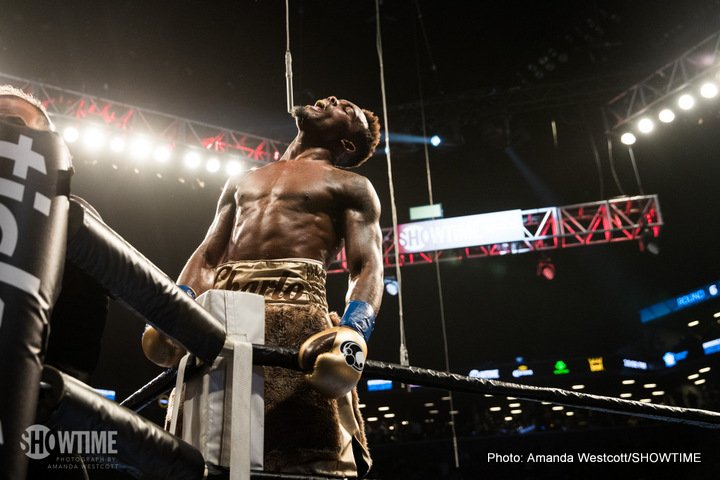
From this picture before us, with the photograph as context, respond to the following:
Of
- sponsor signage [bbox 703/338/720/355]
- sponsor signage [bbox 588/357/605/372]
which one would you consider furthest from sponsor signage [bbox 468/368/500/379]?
sponsor signage [bbox 703/338/720/355]

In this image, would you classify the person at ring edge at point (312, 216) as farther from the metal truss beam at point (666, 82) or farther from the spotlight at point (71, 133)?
the metal truss beam at point (666, 82)

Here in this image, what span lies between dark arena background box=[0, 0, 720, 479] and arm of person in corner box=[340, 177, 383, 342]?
161cm

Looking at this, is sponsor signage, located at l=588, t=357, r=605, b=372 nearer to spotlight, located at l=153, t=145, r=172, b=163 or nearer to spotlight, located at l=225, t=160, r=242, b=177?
spotlight, located at l=225, t=160, r=242, b=177

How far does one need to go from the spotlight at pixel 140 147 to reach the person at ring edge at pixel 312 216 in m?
5.73

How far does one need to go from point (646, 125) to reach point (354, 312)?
7408 mm

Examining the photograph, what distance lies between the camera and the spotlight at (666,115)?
7500 mm

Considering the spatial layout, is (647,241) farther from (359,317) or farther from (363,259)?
(359,317)

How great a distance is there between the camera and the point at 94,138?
23.3 feet

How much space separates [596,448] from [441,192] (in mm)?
6004

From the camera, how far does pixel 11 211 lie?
0.68 meters

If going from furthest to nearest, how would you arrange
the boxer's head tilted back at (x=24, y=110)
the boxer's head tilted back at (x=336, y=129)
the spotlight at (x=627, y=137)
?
the spotlight at (x=627, y=137), the boxer's head tilted back at (x=336, y=129), the boxer's head tilted back at (x=24, y=110)

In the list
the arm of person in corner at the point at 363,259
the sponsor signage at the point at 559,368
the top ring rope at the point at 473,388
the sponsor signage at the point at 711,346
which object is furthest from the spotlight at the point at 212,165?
the sponsor signage at the point at 711,346

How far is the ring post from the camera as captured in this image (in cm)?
62

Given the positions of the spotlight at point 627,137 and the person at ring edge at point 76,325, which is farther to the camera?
the spotlight at point 627,137
